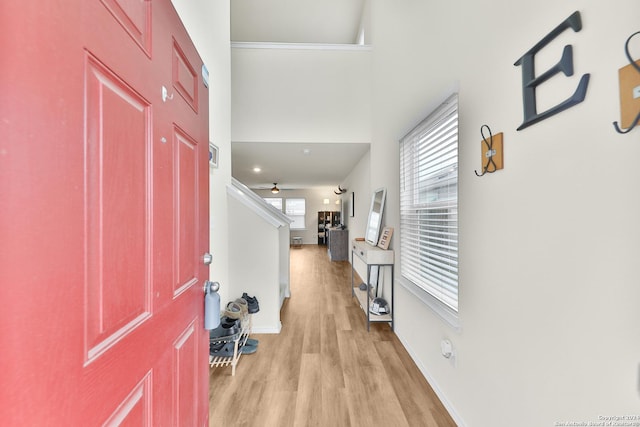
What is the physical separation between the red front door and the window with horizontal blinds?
1.52 m

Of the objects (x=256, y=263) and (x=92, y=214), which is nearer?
(x=92, y=214)

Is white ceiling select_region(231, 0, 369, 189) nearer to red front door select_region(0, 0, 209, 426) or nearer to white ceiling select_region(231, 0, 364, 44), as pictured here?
white ceiling select_region(231, 0, 364, 44)

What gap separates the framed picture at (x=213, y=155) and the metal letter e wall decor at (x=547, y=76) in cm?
A: 210

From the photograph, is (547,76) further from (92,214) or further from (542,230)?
(92,214)

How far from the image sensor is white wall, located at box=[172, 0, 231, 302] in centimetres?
206

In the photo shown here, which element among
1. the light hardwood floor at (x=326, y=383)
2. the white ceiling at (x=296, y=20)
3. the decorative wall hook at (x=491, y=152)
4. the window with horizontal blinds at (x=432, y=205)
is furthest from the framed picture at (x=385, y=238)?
the white ceiling at (x=296, y=20)

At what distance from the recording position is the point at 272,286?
2664 millimetres

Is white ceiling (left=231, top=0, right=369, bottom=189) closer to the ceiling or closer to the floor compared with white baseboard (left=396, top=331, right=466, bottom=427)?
closer to the ceiling

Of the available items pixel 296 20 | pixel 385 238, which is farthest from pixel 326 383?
pixel 296 20

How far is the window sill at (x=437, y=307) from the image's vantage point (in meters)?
1.51

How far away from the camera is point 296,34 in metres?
5.32

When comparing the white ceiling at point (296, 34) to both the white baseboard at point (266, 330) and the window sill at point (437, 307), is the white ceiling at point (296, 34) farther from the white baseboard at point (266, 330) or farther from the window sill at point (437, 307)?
the white baseboard at point (266, 330)

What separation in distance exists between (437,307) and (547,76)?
Answer: 1388 millimetres

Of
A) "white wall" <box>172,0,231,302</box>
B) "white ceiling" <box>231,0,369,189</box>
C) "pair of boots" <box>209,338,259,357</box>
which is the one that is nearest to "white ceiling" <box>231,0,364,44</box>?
"white ceiling" <box>231,0,369,189</box>
